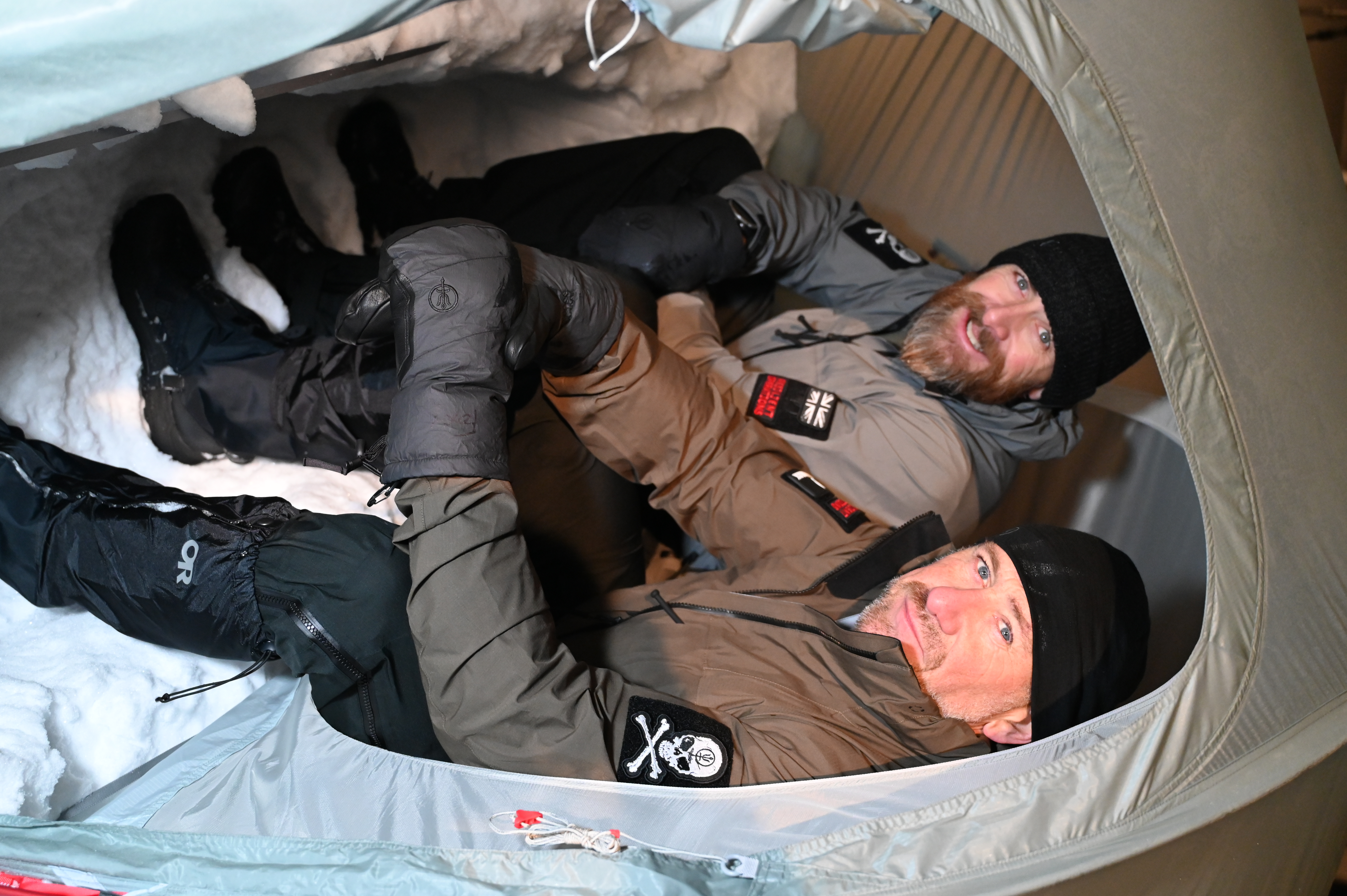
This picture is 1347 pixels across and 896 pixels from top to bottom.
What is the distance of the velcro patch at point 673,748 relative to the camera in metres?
0.89

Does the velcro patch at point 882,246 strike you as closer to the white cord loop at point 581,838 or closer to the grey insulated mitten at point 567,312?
the grey insulated mitten at point 567,312

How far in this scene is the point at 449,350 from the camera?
3.08 feet

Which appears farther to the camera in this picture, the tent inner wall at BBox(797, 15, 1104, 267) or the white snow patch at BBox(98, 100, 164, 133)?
the tent inner wall at BBox(797, 15, 1104, 267)

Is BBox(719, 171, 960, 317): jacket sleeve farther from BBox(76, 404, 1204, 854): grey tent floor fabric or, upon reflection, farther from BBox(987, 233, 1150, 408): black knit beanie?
BBox(76, 404, 1204, 854): grey tent floor fabric

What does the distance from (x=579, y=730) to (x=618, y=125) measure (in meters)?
1.28

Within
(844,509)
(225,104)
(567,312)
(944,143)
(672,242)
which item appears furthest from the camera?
(944,143)

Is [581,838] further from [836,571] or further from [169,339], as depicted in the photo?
[169,339]

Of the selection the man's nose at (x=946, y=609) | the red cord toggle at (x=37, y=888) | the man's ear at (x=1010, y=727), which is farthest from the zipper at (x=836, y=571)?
the red cord toggle at (x=37, y=888)

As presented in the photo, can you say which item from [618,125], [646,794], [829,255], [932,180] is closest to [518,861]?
[646,794]

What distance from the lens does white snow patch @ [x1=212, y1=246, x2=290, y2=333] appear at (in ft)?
4.76

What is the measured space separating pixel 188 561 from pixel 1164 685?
1.00 metres

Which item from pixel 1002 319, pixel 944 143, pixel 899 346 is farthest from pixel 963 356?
pixel 944 143

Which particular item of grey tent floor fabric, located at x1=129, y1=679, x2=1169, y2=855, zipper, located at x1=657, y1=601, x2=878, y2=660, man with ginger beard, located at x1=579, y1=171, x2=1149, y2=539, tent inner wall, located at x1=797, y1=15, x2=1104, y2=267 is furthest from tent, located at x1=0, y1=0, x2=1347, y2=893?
tent inner wall, located at x1=797, y1=15, x2=1104, y2=267

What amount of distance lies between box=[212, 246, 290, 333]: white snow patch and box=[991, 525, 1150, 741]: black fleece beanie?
3.72ft
